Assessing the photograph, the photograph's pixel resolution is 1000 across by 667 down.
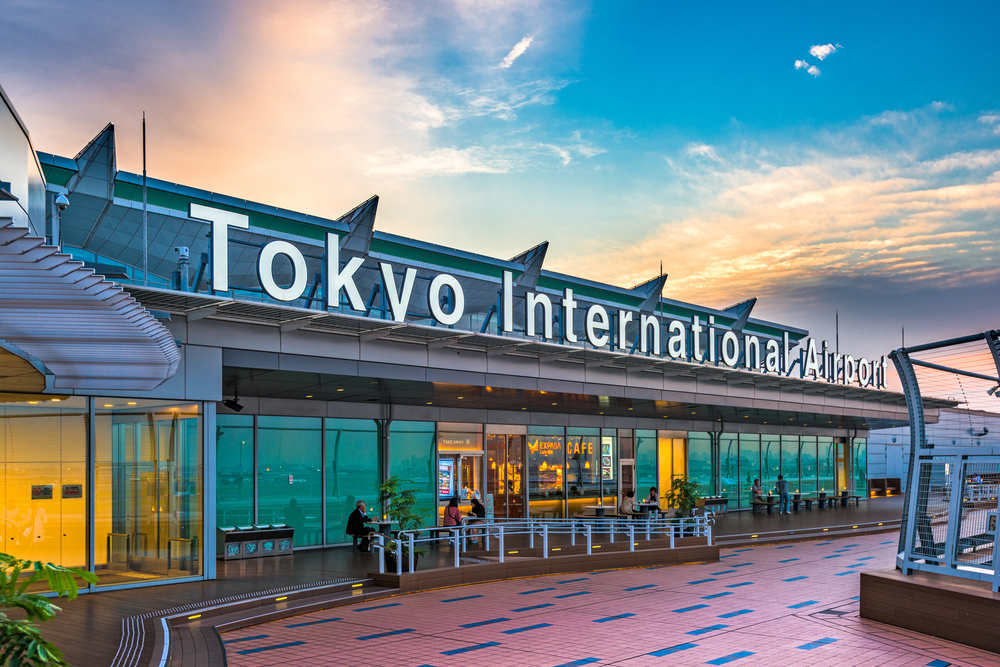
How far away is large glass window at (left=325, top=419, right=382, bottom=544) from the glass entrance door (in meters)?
4.34

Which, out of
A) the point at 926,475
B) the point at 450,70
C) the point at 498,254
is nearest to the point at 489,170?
the point at 450,70

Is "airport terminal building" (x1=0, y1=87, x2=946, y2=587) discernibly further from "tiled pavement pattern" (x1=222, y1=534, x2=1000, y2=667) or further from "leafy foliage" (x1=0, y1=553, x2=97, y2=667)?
"tiled pavement pattern" (x1=222, y1=534, x2=1000, y2=667)

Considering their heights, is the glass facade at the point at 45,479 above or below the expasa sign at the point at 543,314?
below

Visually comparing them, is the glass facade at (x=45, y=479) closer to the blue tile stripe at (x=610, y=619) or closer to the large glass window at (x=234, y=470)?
the large glass window at (x=234, y=470)

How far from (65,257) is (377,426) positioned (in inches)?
712

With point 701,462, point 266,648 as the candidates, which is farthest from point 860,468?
point 266,648

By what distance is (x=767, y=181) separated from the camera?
20.6 m

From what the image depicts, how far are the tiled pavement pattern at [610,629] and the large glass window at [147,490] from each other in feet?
11.0

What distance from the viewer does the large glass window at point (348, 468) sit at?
2112 cm

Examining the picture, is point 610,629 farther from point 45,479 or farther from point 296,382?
point 45,479

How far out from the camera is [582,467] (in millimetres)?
28234

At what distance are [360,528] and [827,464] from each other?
105 ft

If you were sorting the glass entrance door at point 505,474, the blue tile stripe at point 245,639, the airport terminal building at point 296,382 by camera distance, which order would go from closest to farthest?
the blue tile stripe at point 245,639
the airport terminal building at point 296,382
the glass entrance door at point 505,474

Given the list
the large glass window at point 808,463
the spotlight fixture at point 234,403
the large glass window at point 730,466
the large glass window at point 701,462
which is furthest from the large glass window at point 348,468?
the large glass window at point 808,463
